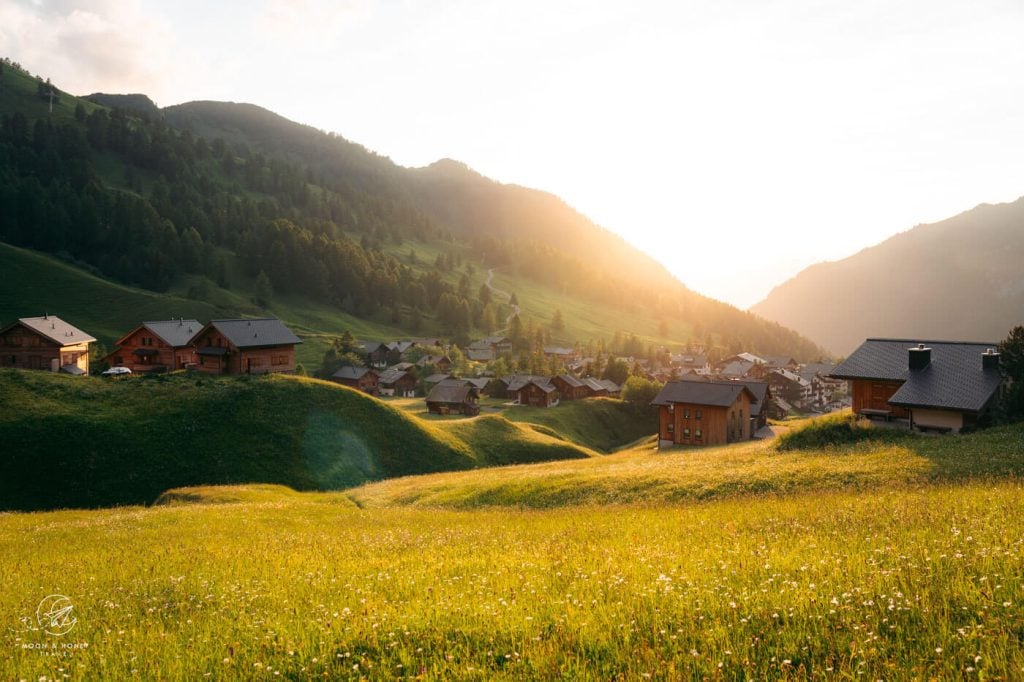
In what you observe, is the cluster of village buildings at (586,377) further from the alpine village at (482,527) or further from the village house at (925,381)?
the alpine village at (482,527)

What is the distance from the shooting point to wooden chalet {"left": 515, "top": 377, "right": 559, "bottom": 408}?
130125mm

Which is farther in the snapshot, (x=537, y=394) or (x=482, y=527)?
(x=537, y=394)

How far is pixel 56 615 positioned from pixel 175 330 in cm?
9046

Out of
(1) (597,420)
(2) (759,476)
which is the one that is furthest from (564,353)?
(2) (759,476)

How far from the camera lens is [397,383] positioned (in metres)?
144

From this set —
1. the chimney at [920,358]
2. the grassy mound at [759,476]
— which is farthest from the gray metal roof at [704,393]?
the grassy mound at [759,476]

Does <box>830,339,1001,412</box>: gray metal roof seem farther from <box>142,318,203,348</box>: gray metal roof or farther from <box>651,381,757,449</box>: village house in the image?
<box>142,318,203,348</box>: gray metal roof

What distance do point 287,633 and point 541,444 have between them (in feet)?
252

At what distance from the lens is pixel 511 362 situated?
15762 cm

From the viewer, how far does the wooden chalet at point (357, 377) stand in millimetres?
133000

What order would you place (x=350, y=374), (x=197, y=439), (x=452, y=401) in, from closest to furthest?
(x=197, y=439) → (x=452, y=401) → (x=350, y=374)

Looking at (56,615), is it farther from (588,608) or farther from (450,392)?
(450,392)

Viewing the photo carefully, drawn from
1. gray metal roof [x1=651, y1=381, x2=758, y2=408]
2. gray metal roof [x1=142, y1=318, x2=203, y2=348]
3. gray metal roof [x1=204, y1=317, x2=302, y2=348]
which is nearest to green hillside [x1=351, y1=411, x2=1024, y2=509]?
gray metal roof [x1=651, y1=381, x2=758, y2=408]

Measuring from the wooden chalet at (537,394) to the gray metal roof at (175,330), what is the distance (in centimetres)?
6720
